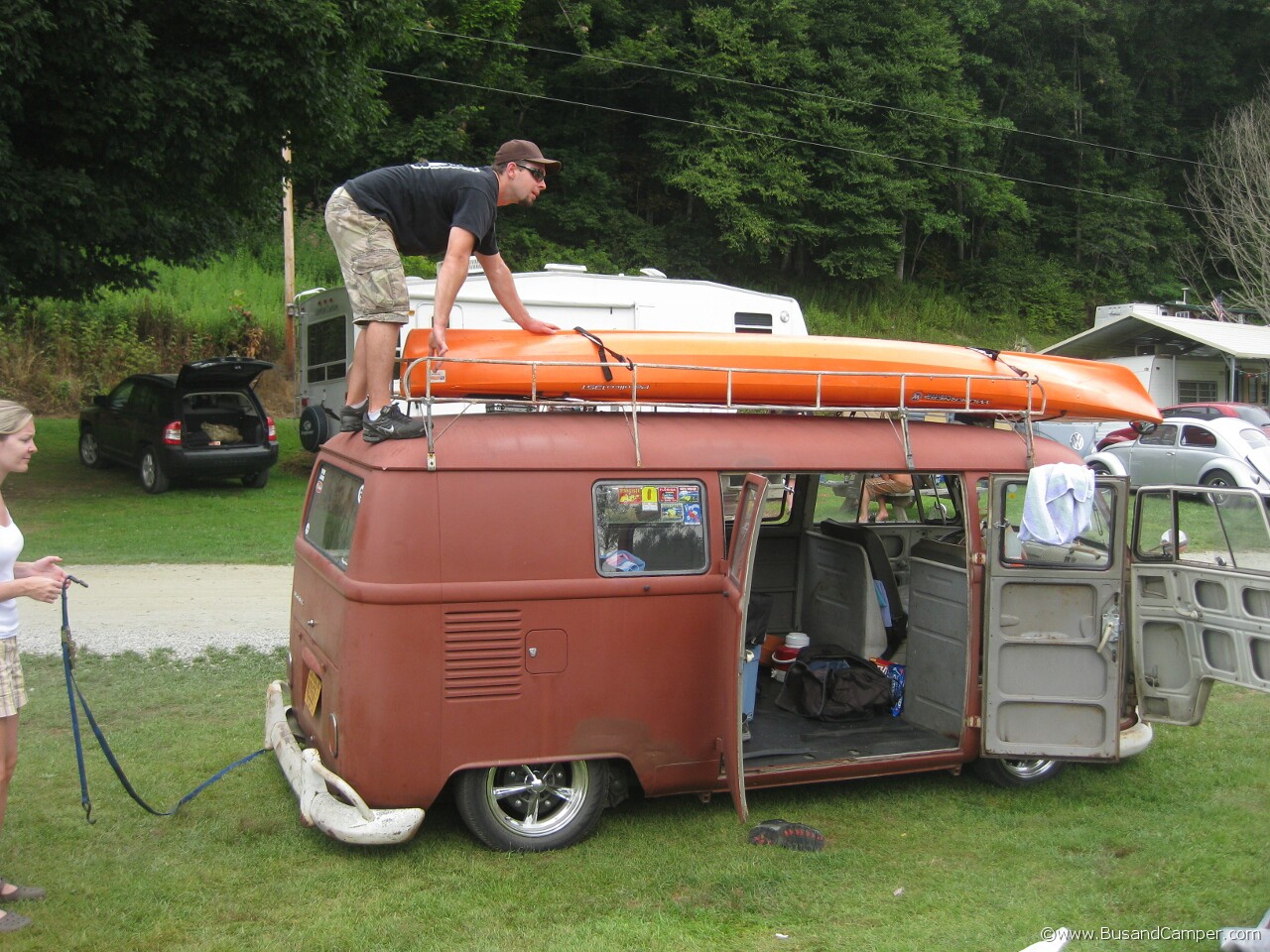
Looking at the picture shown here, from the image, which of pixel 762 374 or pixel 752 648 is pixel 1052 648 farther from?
pixel 762 374

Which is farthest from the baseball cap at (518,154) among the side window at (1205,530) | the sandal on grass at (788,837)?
the side window at (1205,530)

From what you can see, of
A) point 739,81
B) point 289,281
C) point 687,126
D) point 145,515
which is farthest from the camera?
point 687,126

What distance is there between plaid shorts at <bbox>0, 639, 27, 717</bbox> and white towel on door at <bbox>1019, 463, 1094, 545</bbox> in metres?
4.43

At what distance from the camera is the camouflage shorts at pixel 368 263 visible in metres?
5.19

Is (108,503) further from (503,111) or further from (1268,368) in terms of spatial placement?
(1268,368)

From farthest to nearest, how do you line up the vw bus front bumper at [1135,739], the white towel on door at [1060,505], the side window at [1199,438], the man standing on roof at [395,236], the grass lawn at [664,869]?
the side window at [1199,438], the vw bus front bumper at [1135,739], the white towel on door at [1060,505], the man standing on roof at [395,236], the grass lawn at [664,869]

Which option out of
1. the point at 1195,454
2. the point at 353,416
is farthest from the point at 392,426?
the point at 1195,454

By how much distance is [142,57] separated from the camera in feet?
41.7

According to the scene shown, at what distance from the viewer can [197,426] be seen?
15.9 meters

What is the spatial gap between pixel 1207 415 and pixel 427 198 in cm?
1961

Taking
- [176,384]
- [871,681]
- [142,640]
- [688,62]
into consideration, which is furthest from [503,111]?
[871,681]

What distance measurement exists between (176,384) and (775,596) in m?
11.5

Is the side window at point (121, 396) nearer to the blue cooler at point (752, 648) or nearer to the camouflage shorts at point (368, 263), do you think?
the camouflage shorts at point (368, 263)

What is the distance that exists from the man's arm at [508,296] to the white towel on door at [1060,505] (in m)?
2.50
